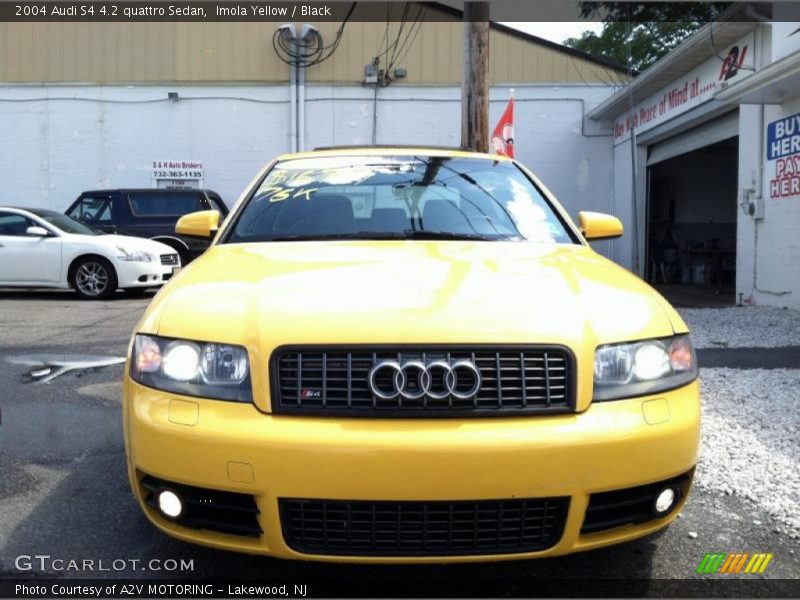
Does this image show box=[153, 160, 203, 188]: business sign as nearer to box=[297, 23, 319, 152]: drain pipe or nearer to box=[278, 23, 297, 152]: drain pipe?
box=[278, 23, 297, 152]: drain pipe

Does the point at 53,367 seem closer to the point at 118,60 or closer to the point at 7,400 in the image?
the point at 7,400

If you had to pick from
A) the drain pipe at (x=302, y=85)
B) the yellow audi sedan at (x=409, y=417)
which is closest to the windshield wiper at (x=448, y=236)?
the yellow audi sedan at (x=409, y=417)

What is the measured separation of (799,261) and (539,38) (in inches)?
425

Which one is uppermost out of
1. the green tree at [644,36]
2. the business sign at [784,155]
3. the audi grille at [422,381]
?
the green tree at [644,36]

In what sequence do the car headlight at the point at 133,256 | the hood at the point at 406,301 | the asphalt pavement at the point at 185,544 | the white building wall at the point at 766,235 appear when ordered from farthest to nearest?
1. the car headlight at the point at 133,256
2. the white building wall at the point at 766,235
3. the asphalt pavement at the point at 185,544
4. the hood at the point at 406,301

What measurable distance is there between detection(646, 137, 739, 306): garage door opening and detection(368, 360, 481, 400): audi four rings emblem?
16076 millimetres

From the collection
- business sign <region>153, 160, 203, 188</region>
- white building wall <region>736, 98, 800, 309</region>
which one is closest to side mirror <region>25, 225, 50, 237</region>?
business sign <region>153, 160, 203, 188</region>

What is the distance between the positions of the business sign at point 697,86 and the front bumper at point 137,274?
868 centimetres

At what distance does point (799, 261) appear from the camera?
30.7ft

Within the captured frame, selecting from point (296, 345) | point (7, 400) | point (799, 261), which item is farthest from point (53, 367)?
point (799, 261)

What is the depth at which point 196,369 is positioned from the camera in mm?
2350

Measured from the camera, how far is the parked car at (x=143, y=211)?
45.9 ft

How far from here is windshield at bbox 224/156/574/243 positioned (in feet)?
11.4

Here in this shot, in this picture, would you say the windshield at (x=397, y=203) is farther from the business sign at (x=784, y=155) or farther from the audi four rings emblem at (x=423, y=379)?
the business sign at (x=784, y=155)
